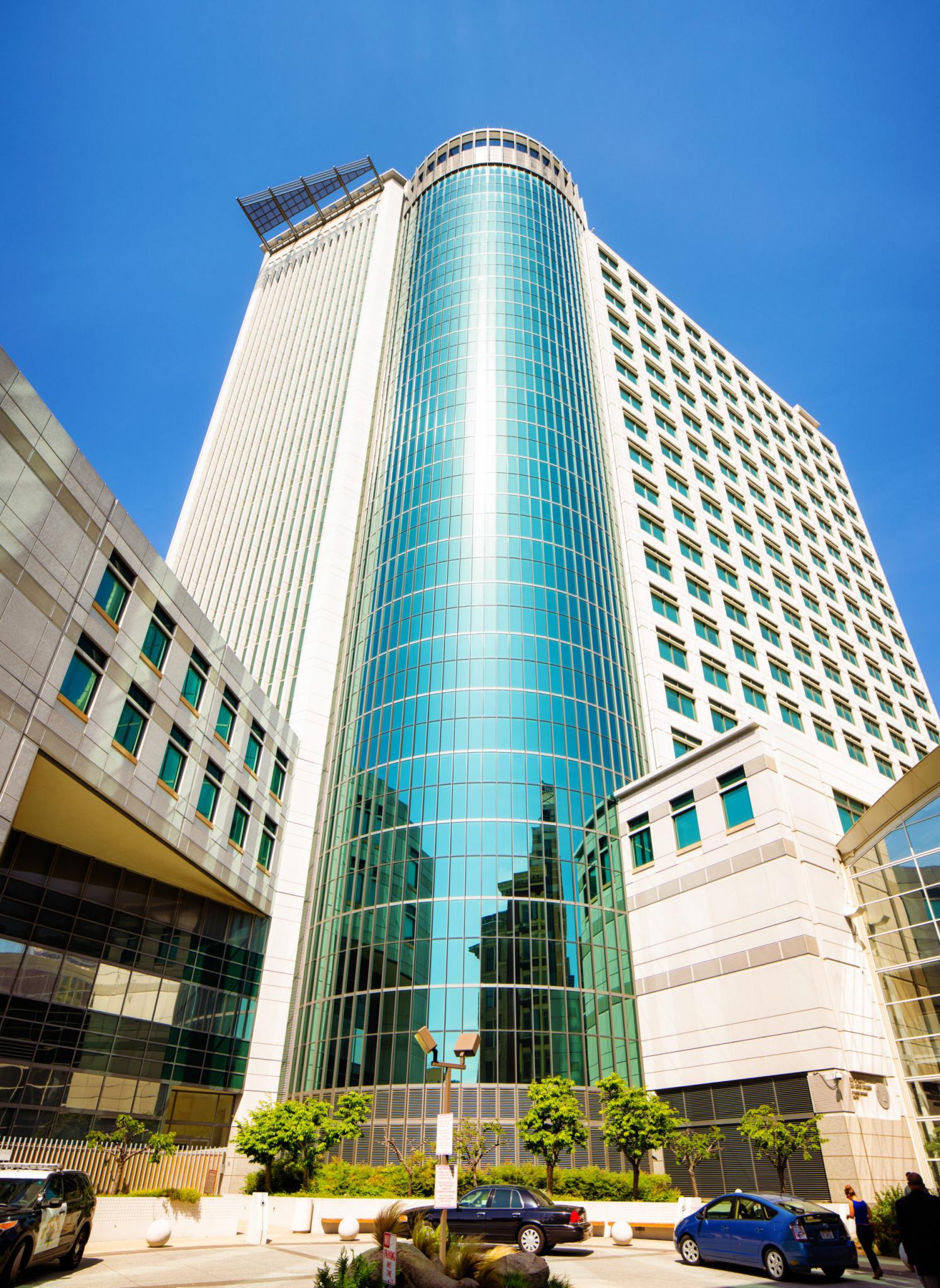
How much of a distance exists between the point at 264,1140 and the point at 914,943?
25.5 meters

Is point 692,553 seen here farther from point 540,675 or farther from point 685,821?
point 685,821

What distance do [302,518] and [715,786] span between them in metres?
37.4

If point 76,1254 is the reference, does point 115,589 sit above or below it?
above

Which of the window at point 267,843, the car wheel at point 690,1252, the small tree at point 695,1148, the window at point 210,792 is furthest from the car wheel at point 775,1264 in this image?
the window at point 267,843

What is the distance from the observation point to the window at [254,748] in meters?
39.4

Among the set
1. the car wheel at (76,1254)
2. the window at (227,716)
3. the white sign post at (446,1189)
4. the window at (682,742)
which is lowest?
the car wheel at (76,1254)

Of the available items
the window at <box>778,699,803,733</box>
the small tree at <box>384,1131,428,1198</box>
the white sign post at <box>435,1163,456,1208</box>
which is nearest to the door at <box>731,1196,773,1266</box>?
the white sign post at <box>435,1163,456,1208</box>

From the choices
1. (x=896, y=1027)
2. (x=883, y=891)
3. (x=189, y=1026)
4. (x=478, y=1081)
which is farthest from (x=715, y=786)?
(x=189, y=1026)

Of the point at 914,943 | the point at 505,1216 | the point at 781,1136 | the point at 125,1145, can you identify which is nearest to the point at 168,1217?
the point at 125,1145

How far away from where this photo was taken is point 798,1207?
16250 mm

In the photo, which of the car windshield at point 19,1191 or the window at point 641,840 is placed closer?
the car windshield at point 19,1191

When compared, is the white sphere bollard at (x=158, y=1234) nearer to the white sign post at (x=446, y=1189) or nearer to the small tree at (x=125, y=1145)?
the small tree at (x=125, y=1145)

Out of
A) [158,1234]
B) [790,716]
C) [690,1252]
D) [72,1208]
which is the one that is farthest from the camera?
[790,716]

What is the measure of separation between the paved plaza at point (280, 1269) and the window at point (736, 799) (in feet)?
57.0
